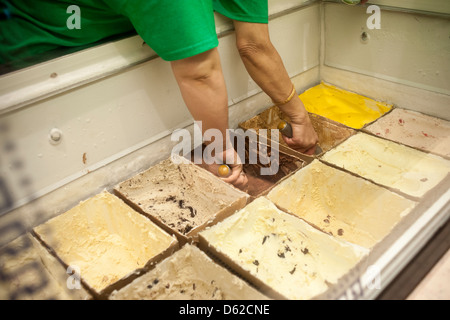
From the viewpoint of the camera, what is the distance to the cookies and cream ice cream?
138 cm

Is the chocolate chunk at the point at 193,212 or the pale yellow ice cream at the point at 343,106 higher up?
the pale yellow ice cream at the point at 343,106

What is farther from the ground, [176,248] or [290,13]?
[290,13]

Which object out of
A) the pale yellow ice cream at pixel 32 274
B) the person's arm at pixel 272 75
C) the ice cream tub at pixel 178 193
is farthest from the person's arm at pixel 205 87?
the pale yellow ice cream at pixel 32 274

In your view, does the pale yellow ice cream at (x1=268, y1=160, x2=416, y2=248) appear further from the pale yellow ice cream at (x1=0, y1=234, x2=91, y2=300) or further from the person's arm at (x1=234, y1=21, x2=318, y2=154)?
the pale yellow ice cream at (x1=0, y1=234, x2=91, y2=300)

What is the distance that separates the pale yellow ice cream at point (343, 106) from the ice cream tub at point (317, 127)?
109 millimetres

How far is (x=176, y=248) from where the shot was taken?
1.14 metres

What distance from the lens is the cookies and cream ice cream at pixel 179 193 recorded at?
4.52 ft

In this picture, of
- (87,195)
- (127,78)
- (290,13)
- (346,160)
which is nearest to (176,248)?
(87,195)

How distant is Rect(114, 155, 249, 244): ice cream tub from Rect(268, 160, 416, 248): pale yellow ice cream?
8.2 inches

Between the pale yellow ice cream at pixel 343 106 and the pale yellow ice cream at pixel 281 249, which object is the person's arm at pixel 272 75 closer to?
the pale yellow ice cream at pixel 343 106

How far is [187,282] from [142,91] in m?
0.67
